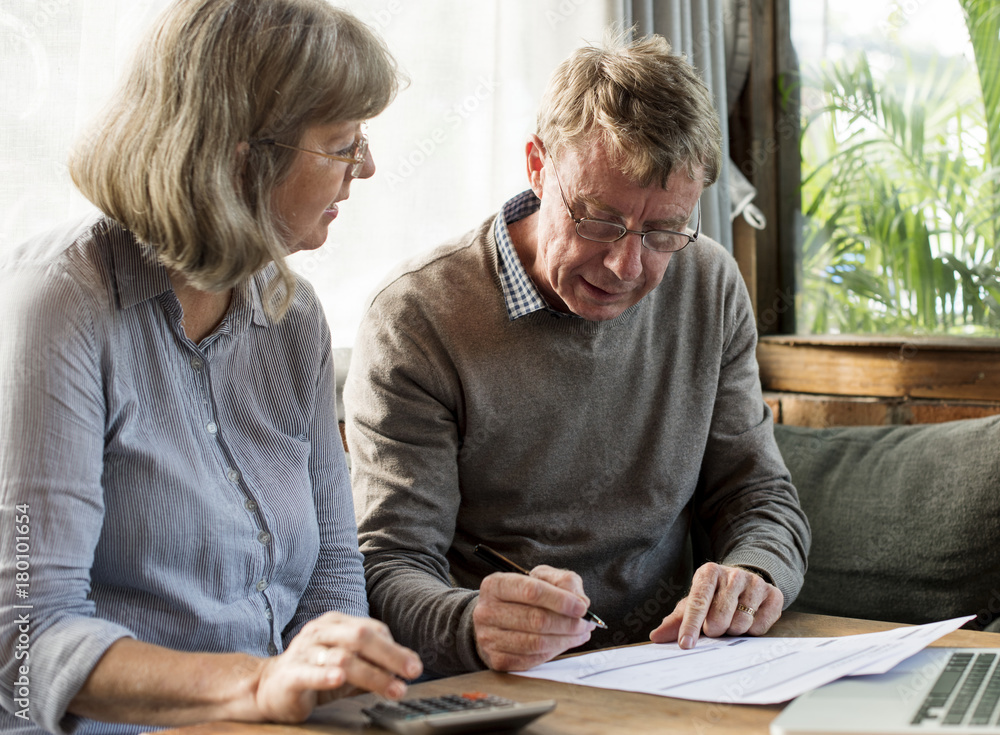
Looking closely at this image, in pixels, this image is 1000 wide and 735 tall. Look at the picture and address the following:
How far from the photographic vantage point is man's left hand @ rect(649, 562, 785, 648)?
1.12 metres

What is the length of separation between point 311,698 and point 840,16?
2242 mm

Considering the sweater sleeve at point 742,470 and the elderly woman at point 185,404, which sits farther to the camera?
the sweater sleeve at point 742,470

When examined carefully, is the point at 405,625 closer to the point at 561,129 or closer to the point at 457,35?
the point at 561,129

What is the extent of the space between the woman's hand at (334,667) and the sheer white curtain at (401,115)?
0.98m

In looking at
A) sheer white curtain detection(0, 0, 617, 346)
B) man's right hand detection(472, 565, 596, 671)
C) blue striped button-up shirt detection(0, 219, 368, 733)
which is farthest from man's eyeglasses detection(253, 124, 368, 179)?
sheer white curtain detection(0, 0, 617, 346)

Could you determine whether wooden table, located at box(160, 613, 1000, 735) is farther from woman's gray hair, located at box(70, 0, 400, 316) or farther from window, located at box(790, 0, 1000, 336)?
window, located at box(790, 0, 1000, 336)

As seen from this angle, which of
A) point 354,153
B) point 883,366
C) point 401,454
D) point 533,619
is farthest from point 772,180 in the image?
point 533,619

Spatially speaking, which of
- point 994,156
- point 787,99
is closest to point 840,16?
point 787,99

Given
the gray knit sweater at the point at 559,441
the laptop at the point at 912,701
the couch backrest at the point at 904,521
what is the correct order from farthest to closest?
the couch backrest at the point at 904,521 → the gray knit sweater at the point at 559,441 → the laptop at the point at 912,701

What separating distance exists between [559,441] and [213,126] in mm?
733

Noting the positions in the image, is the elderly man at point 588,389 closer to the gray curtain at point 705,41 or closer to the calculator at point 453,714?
the calculator at point 453,714

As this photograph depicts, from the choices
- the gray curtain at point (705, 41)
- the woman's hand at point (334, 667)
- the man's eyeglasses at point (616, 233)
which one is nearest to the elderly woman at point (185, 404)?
the woman's hand at point (334, 667)

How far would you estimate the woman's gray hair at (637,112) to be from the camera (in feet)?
4.25

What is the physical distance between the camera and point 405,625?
119 centimetres
